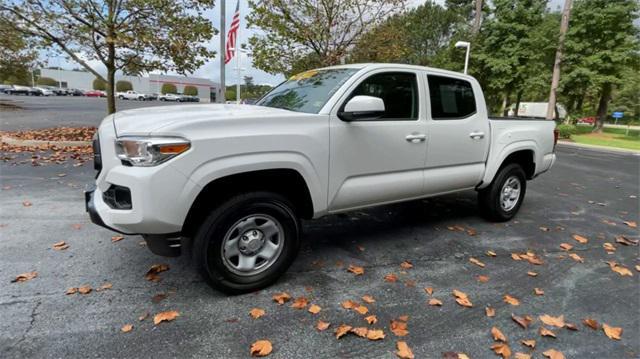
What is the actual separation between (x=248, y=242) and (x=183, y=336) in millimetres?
819

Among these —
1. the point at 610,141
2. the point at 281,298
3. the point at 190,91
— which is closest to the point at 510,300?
the point at 281,298

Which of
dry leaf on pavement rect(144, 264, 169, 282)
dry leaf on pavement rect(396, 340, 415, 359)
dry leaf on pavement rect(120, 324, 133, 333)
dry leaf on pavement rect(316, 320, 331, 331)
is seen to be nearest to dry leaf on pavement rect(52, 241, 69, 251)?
dry leaf on pavement rect(144, 264, 169, 282)

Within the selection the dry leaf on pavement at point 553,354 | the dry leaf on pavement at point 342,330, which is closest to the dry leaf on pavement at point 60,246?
the dry leaf on pavement at point 342,330

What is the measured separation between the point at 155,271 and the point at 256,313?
118 cm

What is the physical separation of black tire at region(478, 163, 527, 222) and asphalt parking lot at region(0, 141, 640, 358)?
19cm

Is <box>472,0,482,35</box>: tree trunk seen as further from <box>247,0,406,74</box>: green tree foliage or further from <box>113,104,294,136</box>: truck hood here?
<box>113,104,294,136</box>: truck hood

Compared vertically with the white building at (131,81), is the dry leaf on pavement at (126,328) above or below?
below

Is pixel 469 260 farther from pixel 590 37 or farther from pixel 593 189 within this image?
pixel 590 37

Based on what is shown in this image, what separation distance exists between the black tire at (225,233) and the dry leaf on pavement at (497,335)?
162 cm

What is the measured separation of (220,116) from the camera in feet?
9.22

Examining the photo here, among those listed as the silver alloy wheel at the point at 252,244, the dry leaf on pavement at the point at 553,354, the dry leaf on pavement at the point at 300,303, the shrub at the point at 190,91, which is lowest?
the dry leaf on pavement at the point at 553,354

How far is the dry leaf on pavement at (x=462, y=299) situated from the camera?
9.85 feet

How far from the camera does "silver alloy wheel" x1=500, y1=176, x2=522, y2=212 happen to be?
16.6 ft

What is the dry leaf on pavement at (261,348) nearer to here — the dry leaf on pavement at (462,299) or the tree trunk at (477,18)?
the dry leaf on pavement at (462,299)
